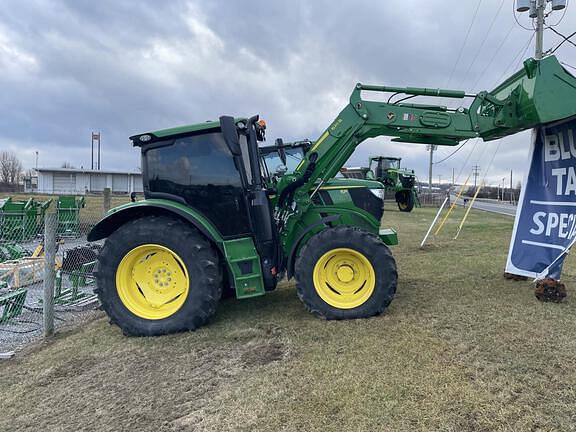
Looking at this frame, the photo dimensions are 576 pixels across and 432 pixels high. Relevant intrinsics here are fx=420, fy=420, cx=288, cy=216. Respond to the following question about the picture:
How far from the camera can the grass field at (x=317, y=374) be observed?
2.79 meters

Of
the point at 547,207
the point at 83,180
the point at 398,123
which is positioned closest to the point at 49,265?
the point at 398,123

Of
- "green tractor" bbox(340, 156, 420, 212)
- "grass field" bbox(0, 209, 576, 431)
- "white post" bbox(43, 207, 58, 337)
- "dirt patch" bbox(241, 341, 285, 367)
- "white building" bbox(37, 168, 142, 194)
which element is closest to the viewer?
"grass field" bbox(0, 209, 576, 431)

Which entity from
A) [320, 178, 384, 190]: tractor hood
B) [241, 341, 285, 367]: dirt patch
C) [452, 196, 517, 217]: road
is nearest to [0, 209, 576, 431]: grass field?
[241, 341, 285, 367]: dirt patch

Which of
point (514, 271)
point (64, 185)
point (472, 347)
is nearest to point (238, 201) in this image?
point (472, 347)

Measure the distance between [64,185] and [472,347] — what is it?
57.2 meters

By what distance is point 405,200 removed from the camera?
2662 centimetres

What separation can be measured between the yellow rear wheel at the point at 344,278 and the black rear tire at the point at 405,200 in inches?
884

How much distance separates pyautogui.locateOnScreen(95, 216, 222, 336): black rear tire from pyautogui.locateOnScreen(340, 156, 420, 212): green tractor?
20.8 meters

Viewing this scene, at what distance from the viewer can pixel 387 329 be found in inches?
165

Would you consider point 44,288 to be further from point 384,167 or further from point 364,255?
point 384,167

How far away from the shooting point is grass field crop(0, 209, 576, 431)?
2.79 m

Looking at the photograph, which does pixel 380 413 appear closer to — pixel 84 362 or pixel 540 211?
pixel 84 362

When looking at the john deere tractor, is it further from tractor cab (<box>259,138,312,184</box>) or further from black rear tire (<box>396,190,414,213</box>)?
black rear tire (<box>396,190,414,213</box>)

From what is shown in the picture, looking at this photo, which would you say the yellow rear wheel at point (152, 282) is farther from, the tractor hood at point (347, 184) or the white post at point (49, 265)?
the tractor hood at point (347, 184)
